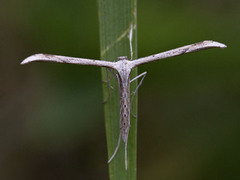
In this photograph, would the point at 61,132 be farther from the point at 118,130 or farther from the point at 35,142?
the point at 118,130

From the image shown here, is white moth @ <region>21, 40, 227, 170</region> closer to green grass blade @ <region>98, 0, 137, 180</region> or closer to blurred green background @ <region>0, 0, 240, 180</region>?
green grass blade @ <region>98, 0, 137, 180</region>

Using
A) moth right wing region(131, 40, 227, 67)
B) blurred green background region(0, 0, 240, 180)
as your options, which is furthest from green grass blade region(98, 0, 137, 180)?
blurred green background region(0, 0, 240, 180)

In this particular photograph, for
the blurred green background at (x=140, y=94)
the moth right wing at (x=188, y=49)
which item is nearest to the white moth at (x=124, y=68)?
the moth right wing at (x=188, y=49)

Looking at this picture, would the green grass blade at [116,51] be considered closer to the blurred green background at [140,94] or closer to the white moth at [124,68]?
the white moth at [124,68]

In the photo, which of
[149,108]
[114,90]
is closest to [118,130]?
[114,90]

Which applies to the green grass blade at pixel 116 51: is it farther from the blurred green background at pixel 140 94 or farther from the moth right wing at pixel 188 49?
the blurred green background at pixel 140 94

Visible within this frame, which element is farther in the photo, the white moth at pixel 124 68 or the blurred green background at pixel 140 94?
the blurred green background at pixel 140 94
